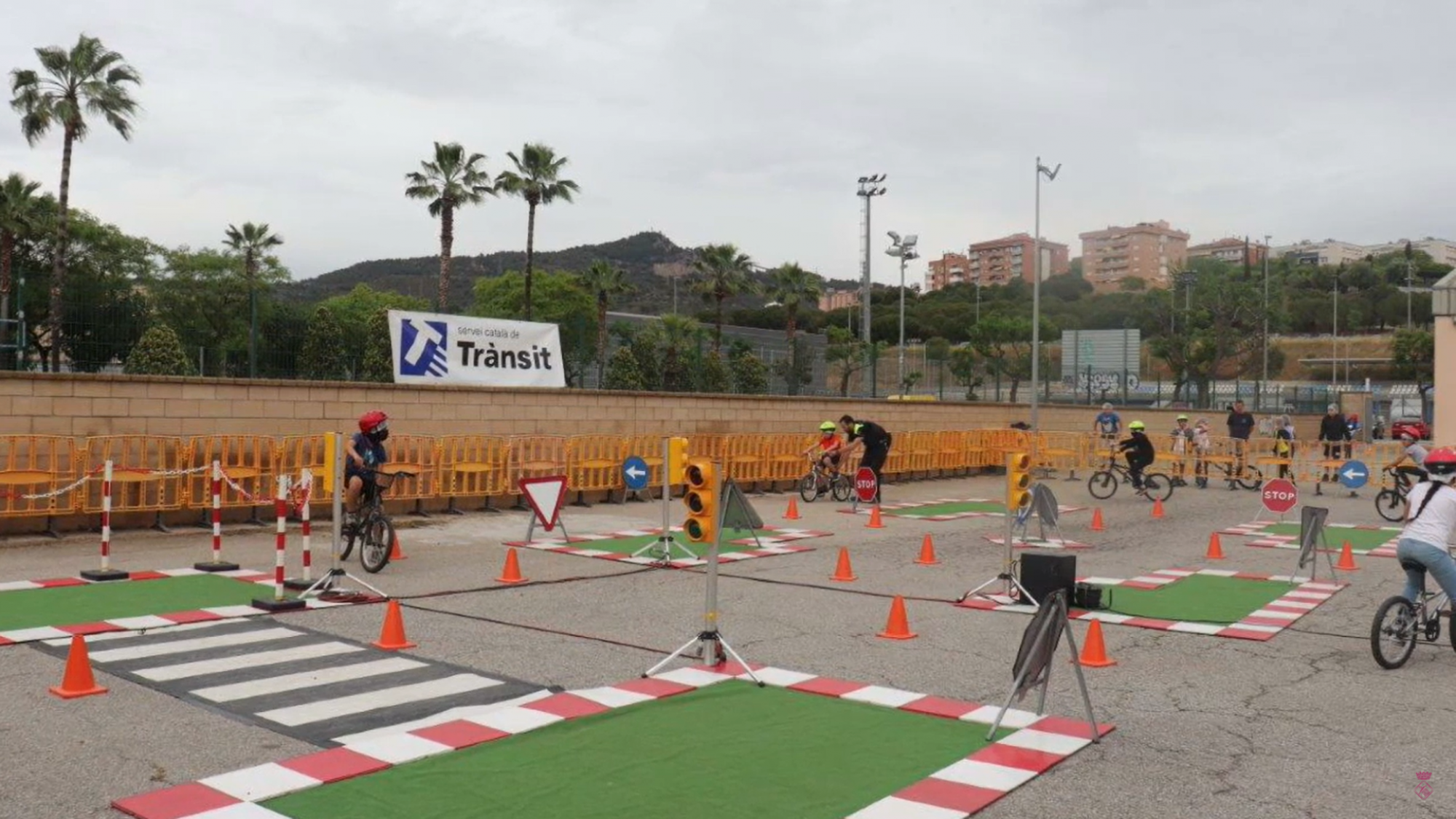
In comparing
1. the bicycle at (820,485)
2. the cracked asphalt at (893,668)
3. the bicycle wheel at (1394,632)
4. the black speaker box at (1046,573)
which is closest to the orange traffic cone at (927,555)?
the cracked asphalt at (893,668)

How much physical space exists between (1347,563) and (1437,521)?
21.9 ft

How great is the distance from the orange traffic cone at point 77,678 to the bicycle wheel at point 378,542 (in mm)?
5410

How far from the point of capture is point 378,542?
43.1 ft

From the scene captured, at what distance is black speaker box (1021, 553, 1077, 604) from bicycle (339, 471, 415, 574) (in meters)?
6.88

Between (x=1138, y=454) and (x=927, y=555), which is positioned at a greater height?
(x=1138, y=454)

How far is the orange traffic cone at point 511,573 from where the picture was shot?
12.7 meters

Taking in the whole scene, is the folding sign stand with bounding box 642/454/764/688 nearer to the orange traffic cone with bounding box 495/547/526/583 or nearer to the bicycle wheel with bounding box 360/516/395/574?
the orange traffic cone with bounding box 495/547/526/583

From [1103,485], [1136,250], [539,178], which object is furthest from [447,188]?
[1136,250]

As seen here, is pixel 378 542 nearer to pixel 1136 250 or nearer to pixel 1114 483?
pixel 1114 483

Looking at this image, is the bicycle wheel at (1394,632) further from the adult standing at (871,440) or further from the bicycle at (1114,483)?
the bicycle at (1114,483)

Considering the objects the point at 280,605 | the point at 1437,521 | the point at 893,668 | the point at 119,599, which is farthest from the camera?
the point at 119,599

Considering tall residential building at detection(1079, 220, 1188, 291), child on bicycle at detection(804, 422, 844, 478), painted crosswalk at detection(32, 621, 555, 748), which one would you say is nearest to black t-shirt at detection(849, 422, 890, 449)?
child on bicycle at detection(804, 422, 844, 478)

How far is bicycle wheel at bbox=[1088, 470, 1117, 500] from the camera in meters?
25.5
